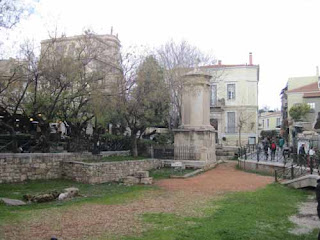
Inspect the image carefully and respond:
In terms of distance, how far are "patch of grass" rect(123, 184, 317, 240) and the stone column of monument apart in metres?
11.7

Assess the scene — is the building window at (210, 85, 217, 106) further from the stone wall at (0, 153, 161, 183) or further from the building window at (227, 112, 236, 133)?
the stone wall at (0, 153, 161, 183)

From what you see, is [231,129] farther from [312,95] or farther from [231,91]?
[312,95]

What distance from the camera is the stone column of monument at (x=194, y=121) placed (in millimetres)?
24473

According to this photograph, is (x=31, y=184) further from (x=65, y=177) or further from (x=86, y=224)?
(x=86, y=224)

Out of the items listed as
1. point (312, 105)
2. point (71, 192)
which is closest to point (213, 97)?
point (312, 105)

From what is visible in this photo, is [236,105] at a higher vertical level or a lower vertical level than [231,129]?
higher

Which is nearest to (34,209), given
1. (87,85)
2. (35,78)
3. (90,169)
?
(90,169)

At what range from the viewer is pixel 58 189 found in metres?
14.9

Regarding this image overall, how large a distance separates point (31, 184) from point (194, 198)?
7.57 m

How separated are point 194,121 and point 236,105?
2441 cm

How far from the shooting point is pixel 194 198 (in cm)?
1283

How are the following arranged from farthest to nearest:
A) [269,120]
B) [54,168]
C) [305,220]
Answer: [269,120] → [54,168] → [305,220]

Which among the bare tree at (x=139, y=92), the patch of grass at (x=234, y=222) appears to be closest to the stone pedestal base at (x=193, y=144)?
the bare tree at (x=139, y=92)

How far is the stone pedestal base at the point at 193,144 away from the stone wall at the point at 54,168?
5.75m
